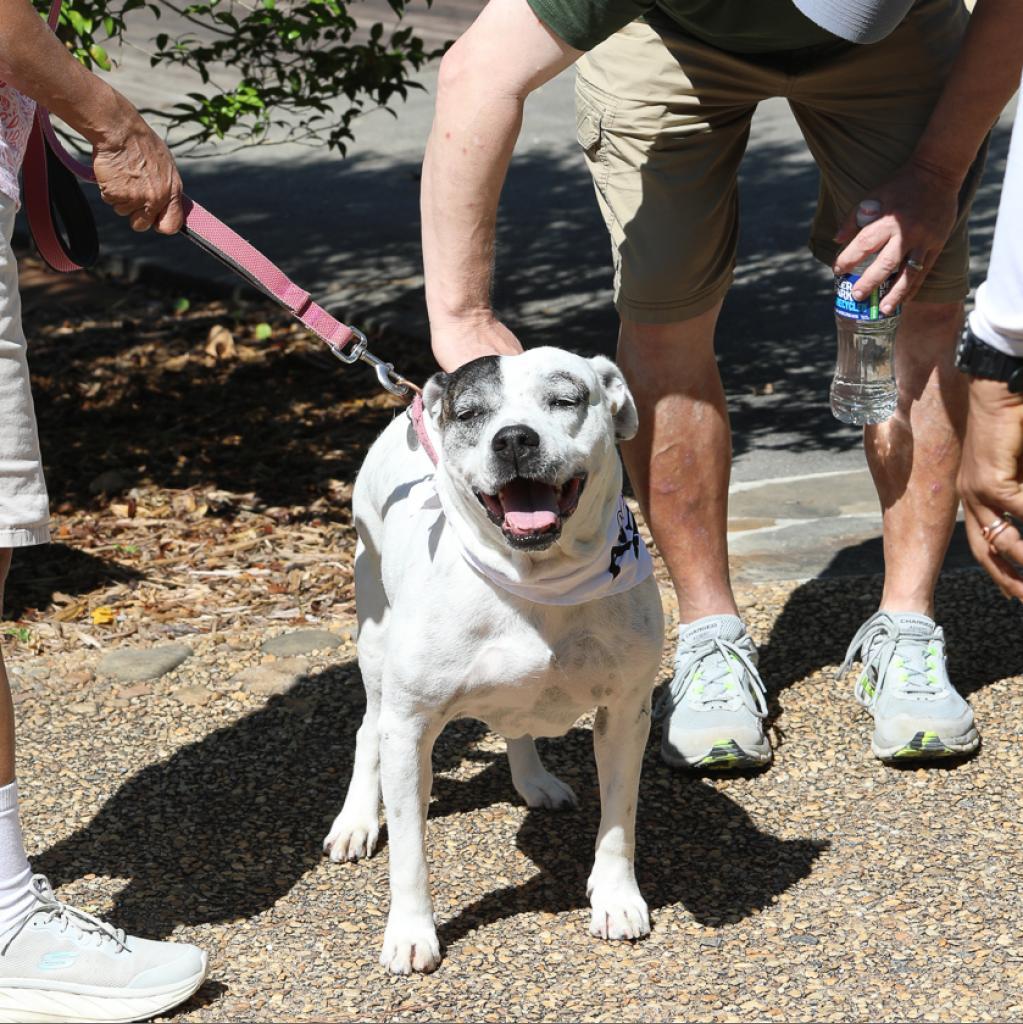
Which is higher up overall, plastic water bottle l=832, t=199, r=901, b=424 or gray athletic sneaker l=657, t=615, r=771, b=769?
plastic water bottle l=832, t=199, r=901, b=424

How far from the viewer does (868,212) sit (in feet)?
13.3

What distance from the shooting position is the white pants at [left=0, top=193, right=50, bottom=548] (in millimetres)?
3109

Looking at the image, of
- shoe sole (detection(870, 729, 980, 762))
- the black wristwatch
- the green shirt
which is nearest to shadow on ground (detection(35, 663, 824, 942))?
shoe sole (detection(870, 729, 980, 762))

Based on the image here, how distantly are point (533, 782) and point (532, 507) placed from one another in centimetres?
120

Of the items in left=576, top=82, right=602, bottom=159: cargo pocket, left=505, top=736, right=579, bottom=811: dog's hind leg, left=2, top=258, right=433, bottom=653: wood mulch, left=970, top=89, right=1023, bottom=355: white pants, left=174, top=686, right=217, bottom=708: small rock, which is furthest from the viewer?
left=2, top=258, right=433, bottom=653: wood mulch

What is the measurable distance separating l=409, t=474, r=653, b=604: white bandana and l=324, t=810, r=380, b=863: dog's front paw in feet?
3.13

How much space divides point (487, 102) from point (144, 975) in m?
2.10

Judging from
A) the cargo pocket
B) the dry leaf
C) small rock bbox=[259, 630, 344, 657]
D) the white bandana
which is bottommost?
the dry leaf

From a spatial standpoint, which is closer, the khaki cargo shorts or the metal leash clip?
the metal leash clip

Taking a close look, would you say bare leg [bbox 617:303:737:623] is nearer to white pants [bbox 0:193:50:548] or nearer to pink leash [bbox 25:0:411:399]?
pink leash [bbox 25:0:411:399]

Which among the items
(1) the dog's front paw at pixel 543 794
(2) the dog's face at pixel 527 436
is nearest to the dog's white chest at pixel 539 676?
(2) the dog's face at pixel 527 436

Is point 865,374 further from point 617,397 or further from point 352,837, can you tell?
point 352,837

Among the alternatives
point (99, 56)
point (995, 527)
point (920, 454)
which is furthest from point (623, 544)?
point (99, 56)

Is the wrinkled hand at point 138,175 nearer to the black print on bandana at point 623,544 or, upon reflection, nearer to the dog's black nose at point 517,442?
the dog's black nose at point 517,442
